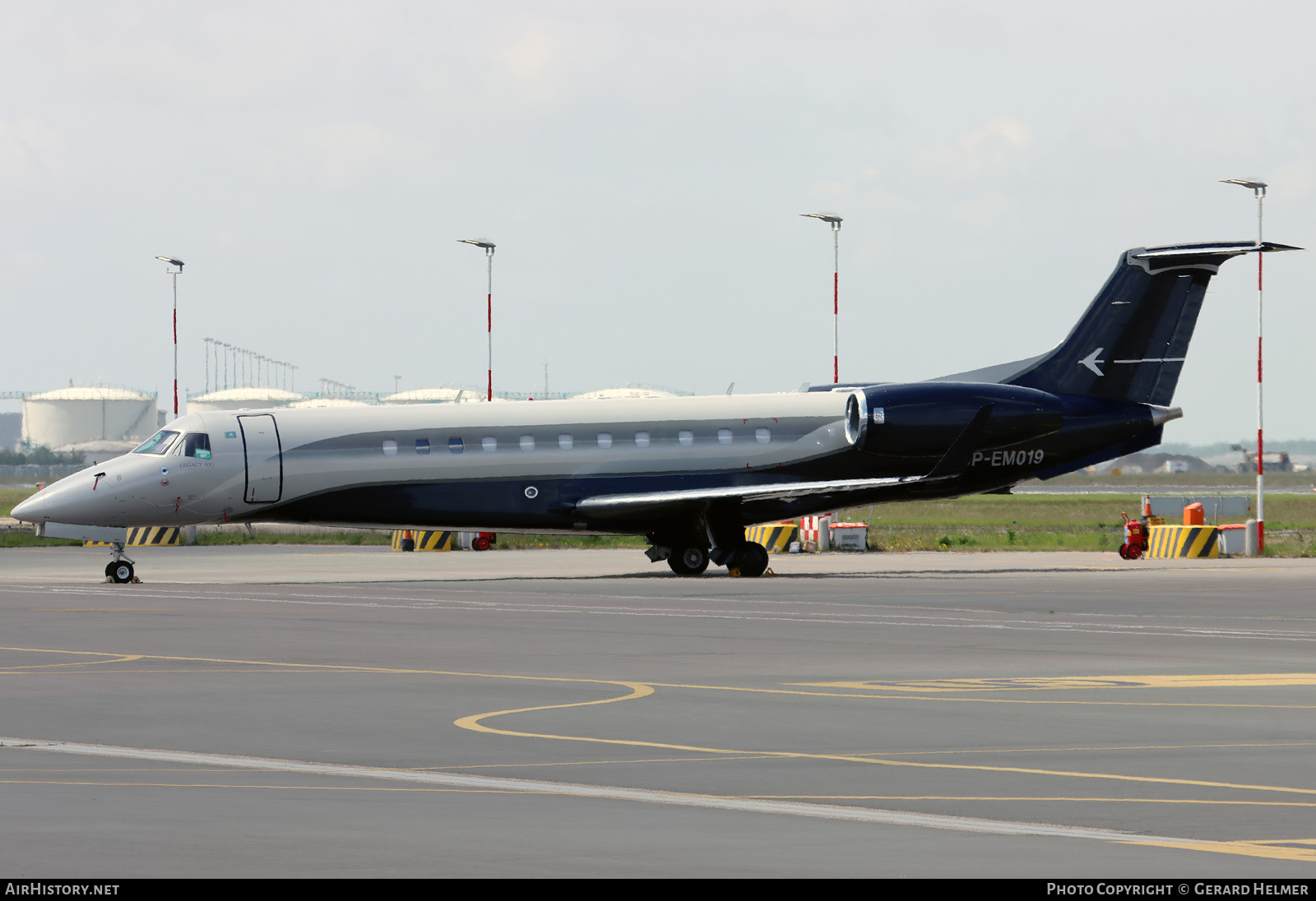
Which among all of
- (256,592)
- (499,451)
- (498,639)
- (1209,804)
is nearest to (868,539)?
(499,451)

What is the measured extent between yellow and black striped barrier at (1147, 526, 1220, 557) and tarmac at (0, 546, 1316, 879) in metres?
19.5

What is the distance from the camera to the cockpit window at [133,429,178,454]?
4109 cm

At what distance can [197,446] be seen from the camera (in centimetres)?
4084

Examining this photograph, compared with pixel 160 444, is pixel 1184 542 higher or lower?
lower

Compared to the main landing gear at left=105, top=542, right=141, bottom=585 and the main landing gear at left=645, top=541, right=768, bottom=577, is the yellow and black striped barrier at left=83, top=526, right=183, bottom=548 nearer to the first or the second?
the main landing gear at left=105, top=542, right=141, bottom=585

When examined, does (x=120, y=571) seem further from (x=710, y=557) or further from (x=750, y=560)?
(x=750, y=560)

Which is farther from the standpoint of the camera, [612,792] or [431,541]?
[431,541]

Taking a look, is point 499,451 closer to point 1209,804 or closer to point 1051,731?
point 1051,731

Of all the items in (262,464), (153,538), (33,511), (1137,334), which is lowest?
(153,538)

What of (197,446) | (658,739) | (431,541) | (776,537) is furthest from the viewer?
(431,541)

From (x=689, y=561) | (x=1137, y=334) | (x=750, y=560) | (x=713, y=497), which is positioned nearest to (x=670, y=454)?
(x=713, y=497)

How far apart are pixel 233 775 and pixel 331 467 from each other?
2842 cm

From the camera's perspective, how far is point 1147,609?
31547 millimetres

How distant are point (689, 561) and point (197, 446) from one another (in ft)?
37.1
